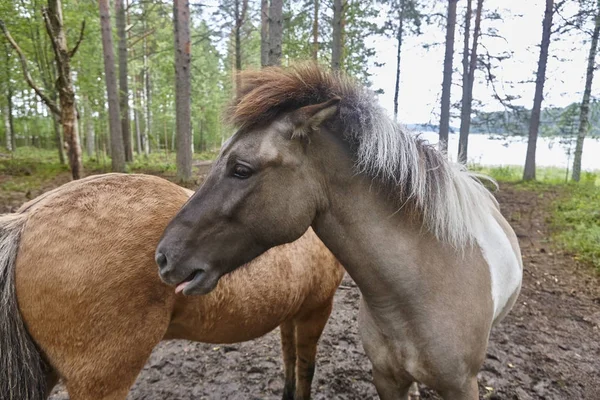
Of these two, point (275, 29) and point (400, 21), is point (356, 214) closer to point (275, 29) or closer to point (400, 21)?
point (275, 29)

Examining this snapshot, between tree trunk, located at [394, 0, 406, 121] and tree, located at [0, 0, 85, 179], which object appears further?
tree trunk, located at [394, 0, 406, 121]

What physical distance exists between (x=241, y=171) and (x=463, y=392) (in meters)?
1.45

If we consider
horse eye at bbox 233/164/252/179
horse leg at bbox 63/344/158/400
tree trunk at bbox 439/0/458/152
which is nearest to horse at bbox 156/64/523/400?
horse eye at bbox 233/164/252/179

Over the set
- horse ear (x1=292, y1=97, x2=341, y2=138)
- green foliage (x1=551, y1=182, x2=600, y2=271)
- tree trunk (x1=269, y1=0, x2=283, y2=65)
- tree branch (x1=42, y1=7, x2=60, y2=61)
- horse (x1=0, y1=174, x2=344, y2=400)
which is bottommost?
green foliage (x1=551, y1=182, x2=600, y2=271)

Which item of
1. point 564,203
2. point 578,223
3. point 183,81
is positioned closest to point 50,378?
point 183,81

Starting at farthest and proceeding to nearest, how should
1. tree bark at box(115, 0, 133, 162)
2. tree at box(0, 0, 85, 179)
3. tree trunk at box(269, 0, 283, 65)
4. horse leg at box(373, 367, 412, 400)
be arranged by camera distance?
tree bark at box(115, 0, 133, 162)
tree trunk at box(269, 0, 283, 65)
tree at box(0, 0, 85, 179)
horse leg at box(373, 367, 412, 400)

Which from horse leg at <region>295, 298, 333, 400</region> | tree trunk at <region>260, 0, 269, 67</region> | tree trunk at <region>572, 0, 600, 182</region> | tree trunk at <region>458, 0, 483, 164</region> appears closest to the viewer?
horse leg at <region>295, 298, 333, 400</region>

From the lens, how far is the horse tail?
1.46 m

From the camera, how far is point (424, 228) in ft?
5.22

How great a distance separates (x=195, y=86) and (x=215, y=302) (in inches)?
929

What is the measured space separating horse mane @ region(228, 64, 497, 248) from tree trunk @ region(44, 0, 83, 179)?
532 cm

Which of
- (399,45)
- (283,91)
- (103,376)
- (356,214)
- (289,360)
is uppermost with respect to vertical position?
(399,45)

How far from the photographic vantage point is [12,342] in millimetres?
1472

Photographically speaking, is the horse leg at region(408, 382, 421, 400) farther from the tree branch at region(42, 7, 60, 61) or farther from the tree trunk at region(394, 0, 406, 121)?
the tree trunk at region(394, 0, 406, 121)
